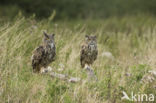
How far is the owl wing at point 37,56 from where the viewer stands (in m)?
6.44

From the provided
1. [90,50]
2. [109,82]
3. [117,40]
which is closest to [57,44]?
[90,50]

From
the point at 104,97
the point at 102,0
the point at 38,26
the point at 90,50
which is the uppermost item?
the point at 102,0

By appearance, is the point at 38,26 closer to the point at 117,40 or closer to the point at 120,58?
the point at 120,58

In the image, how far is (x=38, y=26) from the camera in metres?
7.64

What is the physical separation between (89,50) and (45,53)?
99 centimetres

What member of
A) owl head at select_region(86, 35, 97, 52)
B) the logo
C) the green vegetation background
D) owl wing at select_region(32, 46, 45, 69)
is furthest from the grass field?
the green vegetation background

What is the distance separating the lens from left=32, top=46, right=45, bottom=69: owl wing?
254 inches

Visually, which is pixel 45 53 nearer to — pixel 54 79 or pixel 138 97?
pixel 54 79

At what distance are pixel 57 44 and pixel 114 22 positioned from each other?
11.8 meters

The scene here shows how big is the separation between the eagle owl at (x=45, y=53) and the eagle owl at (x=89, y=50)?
815mm

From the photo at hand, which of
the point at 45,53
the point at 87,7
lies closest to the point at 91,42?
the point at 45,53

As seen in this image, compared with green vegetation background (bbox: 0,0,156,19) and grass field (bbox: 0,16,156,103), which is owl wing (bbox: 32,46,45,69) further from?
green vegetation background (bbox: 0,0,156,19)

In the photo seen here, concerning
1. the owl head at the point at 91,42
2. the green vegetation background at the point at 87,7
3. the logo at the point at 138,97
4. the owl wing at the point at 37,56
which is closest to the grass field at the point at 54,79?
the logo at the point at 138,97

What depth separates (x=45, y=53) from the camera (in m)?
6.40
